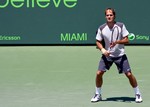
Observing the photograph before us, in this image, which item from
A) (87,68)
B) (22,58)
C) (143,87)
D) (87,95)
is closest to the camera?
(87,95)

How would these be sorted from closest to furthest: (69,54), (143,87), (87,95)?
(87,95) → (143,87) → (69,54)

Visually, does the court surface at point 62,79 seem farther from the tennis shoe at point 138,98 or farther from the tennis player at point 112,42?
the tennis player at point 112,42

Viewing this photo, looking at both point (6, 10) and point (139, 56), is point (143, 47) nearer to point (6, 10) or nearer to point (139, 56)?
point (139, 56)

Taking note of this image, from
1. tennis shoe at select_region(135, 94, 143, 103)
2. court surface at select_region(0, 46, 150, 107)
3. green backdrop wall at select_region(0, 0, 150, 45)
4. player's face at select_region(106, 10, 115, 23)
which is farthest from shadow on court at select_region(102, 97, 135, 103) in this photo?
green backdrop wall at select_region(0, 0, 150, 45)

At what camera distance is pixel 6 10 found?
1736cm

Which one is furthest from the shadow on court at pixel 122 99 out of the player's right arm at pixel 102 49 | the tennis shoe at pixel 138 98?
the player's right arm at pixel 102 49

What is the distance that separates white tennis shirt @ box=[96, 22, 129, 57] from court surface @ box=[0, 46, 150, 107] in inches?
30.3

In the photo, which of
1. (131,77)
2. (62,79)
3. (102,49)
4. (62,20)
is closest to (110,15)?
(102,49)

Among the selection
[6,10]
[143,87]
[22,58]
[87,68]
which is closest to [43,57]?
[22,58]

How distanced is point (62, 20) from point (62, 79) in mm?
7237

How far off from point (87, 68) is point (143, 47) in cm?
531

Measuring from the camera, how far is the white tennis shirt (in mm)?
7797

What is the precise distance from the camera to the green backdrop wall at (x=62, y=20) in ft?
56.9

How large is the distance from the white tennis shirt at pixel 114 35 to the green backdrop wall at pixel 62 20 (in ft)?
30.9
